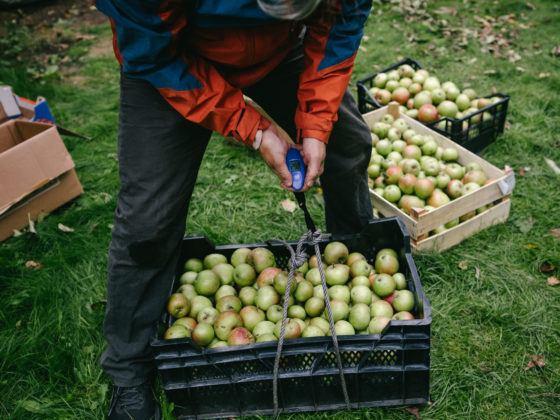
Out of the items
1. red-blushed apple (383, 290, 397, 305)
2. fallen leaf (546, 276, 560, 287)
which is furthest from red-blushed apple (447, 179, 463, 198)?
red-blushed apple (383, 290, 397, 305)

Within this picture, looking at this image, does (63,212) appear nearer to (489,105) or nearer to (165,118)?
(165,118)

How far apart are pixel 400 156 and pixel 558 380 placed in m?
1.96

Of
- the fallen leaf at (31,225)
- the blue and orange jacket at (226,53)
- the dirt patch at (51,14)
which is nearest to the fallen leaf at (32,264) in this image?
the fallen leaf at (31,225)

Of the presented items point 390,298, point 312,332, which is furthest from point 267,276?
point 390,298

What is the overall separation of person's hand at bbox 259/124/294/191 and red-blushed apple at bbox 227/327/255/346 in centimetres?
79

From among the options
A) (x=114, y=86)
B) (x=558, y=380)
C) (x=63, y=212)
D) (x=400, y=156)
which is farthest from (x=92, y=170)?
(x=558, y=380)

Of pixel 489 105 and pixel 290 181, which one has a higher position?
pixel 290 181

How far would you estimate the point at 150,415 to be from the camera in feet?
7.43

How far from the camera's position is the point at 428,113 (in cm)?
407

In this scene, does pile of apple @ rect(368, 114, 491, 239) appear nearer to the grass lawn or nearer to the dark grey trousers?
the grass lawn

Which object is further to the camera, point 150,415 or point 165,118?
point 150,415

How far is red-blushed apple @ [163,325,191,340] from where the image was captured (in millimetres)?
2215

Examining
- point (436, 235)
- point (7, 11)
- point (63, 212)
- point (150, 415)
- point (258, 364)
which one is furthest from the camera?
point (7, 11)

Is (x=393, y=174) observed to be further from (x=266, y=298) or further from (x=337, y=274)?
(x=266, y=298)
